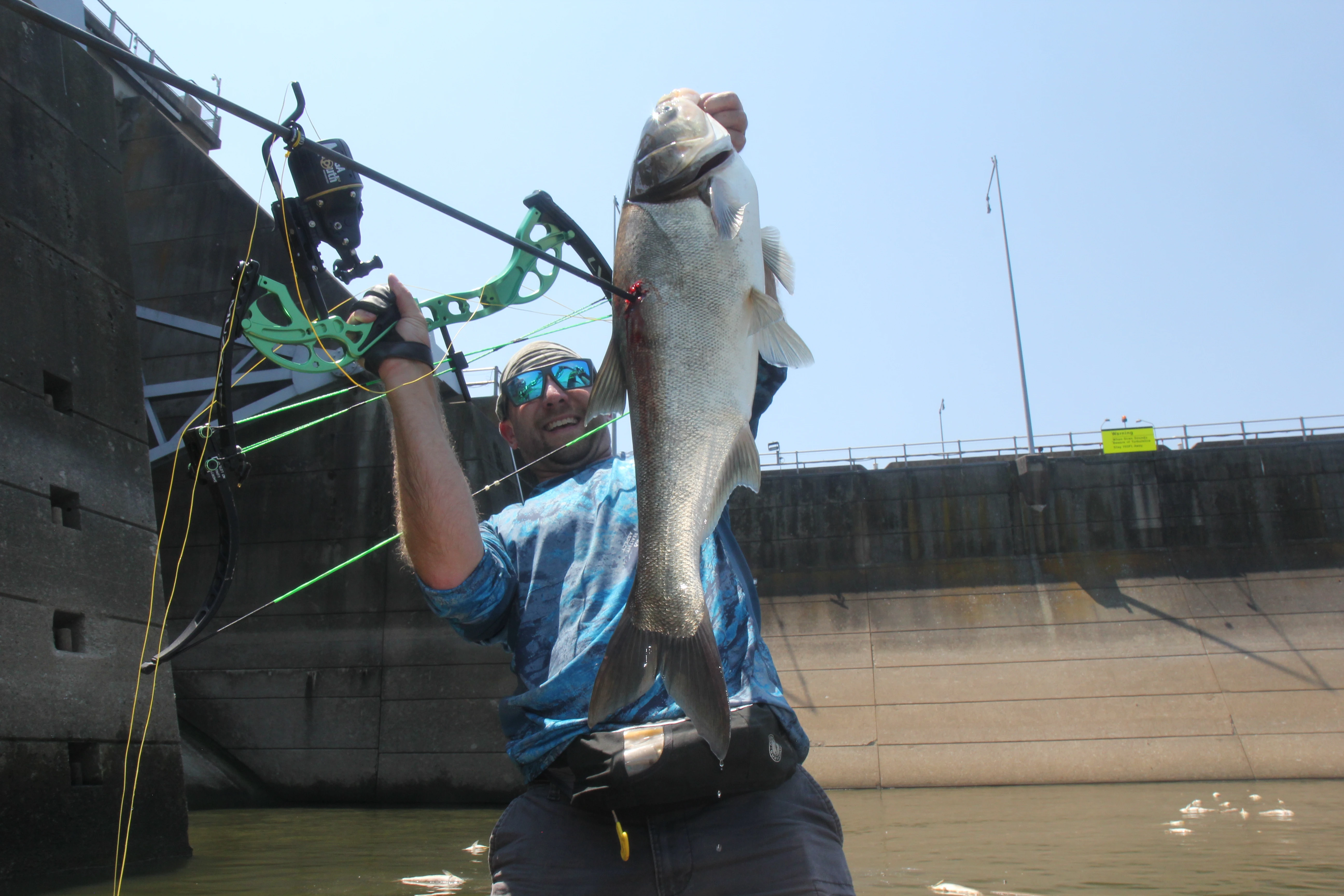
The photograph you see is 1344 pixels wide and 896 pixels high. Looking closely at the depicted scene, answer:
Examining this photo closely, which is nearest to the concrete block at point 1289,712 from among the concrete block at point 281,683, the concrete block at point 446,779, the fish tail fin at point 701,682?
the concrete block at point 446,779

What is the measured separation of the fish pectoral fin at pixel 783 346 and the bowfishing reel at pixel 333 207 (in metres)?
3.67

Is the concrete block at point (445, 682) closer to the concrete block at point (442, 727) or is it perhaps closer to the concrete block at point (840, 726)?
the concrete block at point (442, 727)

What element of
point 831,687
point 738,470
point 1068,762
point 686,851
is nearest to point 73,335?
point 738,470

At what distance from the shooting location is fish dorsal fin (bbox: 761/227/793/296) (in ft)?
8.22

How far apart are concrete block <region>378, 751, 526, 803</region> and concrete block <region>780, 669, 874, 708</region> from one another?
7.02 meters

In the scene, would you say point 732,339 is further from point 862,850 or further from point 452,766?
point 452,766

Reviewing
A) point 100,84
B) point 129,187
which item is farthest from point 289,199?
point 129,187

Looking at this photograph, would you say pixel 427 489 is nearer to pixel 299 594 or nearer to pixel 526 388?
pixel 526 388

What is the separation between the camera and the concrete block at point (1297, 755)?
18391 mm

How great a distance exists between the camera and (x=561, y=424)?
282 cm

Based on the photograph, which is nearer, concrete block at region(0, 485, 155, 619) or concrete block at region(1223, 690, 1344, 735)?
concrete block at region(0, 485, 155, 619)

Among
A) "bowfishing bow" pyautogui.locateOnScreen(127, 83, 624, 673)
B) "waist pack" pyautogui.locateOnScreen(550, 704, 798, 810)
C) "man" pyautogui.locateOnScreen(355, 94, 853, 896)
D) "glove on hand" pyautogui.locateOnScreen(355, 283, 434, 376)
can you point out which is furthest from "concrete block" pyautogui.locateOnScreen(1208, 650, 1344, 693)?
"glove on hand" pyautogui.locateOnScreen(355, 283, 434, 376)

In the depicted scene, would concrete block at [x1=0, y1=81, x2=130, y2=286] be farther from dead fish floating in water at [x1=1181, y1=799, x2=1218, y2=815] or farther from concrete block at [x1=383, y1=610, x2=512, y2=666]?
dead fish floating in water at [x1=1181, y1=799, x2=1218, y2=815]

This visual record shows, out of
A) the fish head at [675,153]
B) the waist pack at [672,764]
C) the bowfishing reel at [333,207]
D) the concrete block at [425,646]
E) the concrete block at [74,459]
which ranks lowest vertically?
the concrete block at [425,646]
